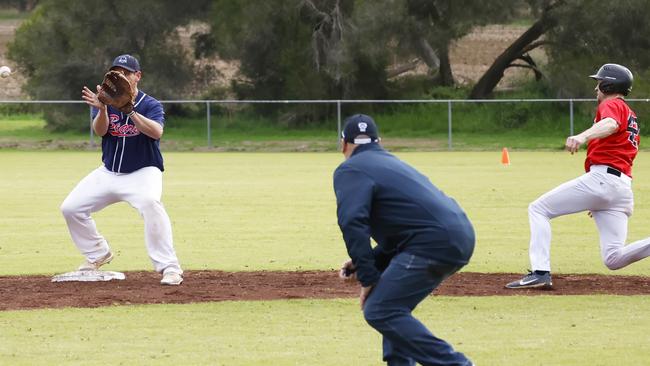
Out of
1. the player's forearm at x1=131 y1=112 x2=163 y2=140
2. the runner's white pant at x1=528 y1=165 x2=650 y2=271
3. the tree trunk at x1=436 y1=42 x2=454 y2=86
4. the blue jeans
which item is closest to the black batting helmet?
the runner's white pant at x1=528 y1=165 x2=650 y2=271

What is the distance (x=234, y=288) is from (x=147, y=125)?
1804 millimetres

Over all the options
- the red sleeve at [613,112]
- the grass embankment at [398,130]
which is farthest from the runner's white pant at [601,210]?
the grass embankment at [398,130]

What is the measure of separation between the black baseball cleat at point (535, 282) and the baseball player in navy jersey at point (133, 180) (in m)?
3.34

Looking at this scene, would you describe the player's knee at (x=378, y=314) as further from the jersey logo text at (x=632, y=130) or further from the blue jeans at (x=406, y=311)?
the jersey logo text at (x=632, y=130)

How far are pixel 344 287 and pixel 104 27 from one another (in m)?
34.3

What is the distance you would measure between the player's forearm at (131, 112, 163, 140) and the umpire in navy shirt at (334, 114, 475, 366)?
15.0 feet

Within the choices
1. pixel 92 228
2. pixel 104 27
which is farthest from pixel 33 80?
pixel 92 228

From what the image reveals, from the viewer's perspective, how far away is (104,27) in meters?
43.9

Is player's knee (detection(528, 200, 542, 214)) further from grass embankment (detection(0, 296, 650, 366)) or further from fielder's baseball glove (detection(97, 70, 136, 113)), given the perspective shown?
fielder's baseball glove (detection(97, 70, 136, 113))

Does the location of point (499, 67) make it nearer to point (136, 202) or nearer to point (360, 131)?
point (136, 202)

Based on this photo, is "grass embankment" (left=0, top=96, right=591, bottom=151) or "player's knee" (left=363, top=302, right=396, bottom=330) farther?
"grass embankment" (left=0, top=96, right=591, bottom=151)

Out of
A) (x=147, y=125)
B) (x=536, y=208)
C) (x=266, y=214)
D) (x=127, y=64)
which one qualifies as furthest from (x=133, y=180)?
(x=266, y=214)

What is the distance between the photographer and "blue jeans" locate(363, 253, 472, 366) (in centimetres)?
682

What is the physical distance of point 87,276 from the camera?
1195 cm
